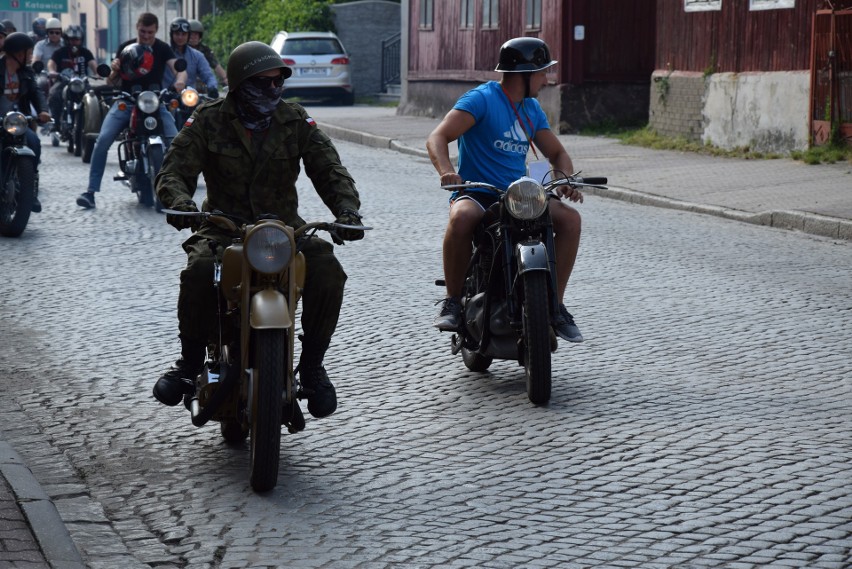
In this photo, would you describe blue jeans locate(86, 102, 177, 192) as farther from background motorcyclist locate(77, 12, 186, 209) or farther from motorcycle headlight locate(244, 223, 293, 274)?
motorcycle headlight locate(244, 223, 293, 274)

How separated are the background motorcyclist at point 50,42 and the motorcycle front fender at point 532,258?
17883 mm

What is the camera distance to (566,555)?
452 cm

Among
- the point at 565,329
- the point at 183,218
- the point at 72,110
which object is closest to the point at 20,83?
the point at 565,329

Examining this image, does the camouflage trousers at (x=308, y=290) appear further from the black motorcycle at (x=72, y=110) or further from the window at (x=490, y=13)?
the window at (x=490, y=13)

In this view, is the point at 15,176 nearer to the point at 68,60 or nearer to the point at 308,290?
the point at 308,290

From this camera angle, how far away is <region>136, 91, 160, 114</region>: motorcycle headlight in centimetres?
1422

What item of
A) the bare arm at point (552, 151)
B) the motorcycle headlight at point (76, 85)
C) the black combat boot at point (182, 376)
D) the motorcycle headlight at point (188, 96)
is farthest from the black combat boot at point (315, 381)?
the motorcycle headlight at point (76, 85)

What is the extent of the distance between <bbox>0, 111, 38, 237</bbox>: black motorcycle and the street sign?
45.7 m

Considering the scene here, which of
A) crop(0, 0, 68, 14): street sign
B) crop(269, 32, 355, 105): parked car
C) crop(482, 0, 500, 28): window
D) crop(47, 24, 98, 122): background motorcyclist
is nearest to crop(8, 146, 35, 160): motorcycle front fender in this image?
crop(47, 24, 98, 122): background motorcyclist

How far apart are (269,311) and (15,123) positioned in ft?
25.7

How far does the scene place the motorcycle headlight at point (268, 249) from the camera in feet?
16.3

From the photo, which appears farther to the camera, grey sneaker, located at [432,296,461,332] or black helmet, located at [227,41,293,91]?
grey sneaker, located at [432,296,461,332]

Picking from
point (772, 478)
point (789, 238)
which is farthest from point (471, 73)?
point (772, 478)

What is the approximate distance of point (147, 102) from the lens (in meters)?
14.3
